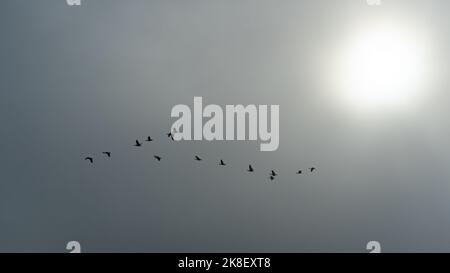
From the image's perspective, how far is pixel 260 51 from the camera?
11.7 metres

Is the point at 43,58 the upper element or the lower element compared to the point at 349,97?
upper

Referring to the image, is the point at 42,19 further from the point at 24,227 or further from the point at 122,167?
the point at 24,227

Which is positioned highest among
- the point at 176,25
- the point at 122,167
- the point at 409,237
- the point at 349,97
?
the point at 176,25

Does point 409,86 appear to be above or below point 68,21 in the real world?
below

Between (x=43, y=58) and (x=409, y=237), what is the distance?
1074 centimetres

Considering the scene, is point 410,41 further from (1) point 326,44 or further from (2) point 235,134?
(2) point 235,134

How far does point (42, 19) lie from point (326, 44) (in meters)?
7.48

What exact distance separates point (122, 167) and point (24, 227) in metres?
2.98

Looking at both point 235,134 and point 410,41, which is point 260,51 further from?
point 410,41

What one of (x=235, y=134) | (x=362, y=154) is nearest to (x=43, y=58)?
(x=235, y=134)

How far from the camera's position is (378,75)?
11.6m

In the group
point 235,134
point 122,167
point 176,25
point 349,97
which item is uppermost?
point 176,25

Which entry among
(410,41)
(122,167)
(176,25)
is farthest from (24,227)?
(410,41)

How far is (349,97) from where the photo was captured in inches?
457
